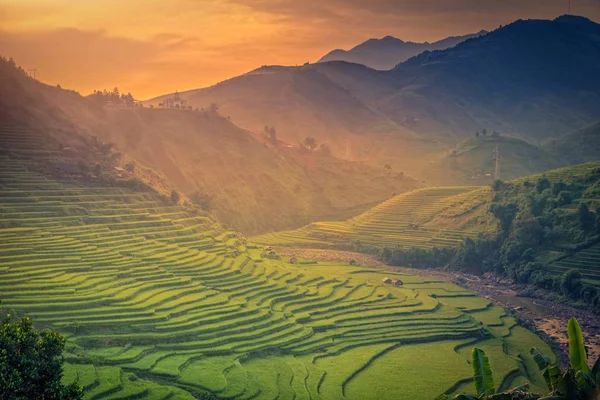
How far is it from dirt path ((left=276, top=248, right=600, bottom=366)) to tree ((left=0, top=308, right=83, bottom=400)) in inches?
1120

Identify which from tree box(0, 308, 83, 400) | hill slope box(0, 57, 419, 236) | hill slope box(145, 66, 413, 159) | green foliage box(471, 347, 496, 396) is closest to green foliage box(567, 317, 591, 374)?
green foliage box(471, 347, 496, 396)

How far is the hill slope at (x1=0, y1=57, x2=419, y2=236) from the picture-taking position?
80125mm

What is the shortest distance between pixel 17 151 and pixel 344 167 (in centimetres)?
5354

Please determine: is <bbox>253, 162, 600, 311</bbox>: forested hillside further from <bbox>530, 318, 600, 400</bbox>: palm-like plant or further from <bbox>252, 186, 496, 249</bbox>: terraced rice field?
<bbox>530, 318, 600, 400</bbox>: palm-like plant

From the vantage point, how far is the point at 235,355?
34000 mm

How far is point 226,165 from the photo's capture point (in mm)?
89562

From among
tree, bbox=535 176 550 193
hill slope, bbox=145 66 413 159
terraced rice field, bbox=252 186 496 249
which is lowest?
terraced rice field, bbox=252 186 496 249

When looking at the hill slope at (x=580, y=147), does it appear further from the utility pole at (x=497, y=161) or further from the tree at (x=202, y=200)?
the tree at (x=202, y=200)

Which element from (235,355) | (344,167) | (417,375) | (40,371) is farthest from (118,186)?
(344,167)

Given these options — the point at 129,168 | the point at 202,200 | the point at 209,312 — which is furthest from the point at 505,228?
the point at 209,312

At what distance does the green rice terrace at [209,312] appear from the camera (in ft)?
103

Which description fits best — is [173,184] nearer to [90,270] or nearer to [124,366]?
[90,270]

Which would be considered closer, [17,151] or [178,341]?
[178,341]

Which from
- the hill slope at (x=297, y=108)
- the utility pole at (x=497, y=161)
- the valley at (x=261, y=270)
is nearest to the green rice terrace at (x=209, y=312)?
the valley at (x=261, y=270)
